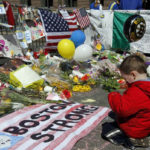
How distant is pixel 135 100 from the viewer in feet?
8.19

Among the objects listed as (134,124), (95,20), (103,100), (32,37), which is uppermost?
(95,20)

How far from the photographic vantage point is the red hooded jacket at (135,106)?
2.50 meters

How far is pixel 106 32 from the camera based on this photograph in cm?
948

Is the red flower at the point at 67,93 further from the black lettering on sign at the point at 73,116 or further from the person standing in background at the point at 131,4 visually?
the person standing in background at the point at 131,4

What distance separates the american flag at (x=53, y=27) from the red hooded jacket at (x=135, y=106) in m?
5.96

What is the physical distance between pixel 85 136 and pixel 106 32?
691 cm

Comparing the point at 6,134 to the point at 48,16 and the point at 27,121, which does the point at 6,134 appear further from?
the point at 48,16

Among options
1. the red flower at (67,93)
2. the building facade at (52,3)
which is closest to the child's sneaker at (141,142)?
the red flower at (67,93)

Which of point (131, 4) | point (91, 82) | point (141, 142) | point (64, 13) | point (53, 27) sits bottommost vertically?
point (141, 142)

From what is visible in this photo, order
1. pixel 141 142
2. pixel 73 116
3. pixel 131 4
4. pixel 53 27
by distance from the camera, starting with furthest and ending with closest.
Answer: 1. pixel 131 4
2. pixel 53 27
3. pixel 73 116
4. pixel 141 142

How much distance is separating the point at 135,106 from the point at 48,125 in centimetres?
145

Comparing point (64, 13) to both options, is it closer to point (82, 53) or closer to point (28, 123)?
point (82, 53)

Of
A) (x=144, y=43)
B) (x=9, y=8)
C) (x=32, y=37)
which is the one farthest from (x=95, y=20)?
(x=9, y=8)

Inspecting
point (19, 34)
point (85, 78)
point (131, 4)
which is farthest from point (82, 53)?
point (131, 4)
